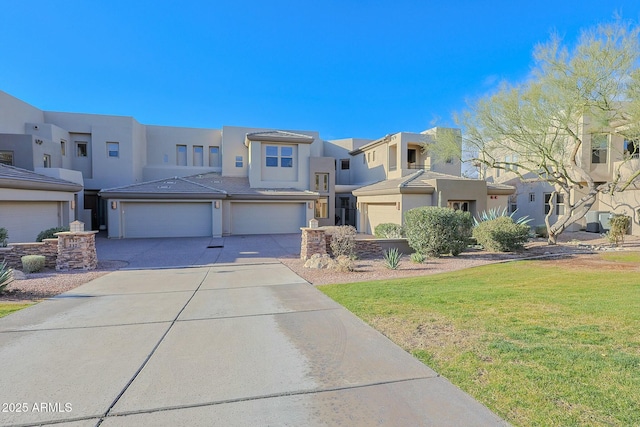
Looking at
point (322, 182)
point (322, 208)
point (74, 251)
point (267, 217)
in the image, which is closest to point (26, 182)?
point (74, 251)

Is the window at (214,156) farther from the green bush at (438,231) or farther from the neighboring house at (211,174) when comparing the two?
the green bush at (438,231)

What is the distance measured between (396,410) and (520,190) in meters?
28.8

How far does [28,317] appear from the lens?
6.00 meters

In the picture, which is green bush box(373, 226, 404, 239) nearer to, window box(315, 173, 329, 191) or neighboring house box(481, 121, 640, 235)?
neighboring house box(481, 121, 640, 235)

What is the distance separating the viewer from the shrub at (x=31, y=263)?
34.2 ft

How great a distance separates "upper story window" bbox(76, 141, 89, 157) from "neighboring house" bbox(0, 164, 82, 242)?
32.5 feet

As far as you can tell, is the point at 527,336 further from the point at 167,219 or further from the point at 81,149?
the point at 81,149

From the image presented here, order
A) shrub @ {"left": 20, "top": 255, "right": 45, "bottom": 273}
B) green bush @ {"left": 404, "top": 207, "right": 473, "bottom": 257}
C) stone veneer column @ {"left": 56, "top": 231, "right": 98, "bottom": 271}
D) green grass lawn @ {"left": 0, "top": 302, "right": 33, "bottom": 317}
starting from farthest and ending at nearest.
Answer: green bush @ {"left": 404, "top": 207, "right": 473, "bottom": 257} < stone veneer column @ {"left": 56, "top": 231, "right": 98, "bottom": 271} < shrub @ {"left": 20, "top": 255, "right": 45, "bottom": 273} < green grass lawn @ {"left": 0, "top": 302, "right": 33, "bottom": 317}

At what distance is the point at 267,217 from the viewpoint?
23359mm


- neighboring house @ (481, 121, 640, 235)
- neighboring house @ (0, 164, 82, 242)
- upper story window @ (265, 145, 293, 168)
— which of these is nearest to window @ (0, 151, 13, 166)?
neighboring house @ (0, 164, 82, 242)

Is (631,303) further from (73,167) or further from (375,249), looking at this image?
(73,167)

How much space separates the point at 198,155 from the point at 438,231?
2301 cm

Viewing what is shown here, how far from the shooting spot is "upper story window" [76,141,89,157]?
84.9ft

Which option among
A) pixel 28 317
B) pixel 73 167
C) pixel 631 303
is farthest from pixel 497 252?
pixel 73 167
